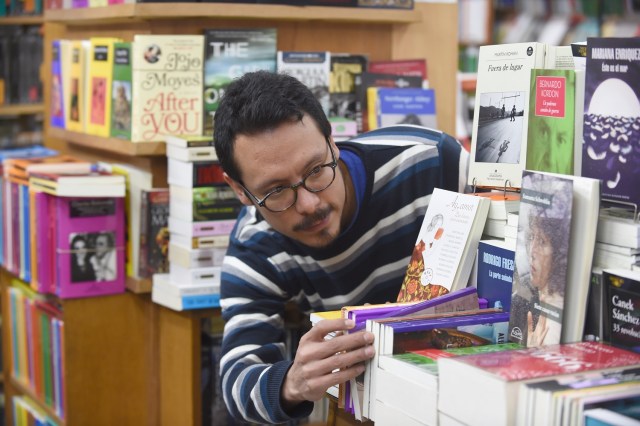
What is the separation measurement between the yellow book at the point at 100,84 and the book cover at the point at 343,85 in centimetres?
77

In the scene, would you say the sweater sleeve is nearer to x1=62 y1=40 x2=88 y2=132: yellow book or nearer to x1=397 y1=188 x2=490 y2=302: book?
x1=397 y1=188 x2=490 y2=302: book

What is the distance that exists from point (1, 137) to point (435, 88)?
10.8ft

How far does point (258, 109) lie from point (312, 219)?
0.26 m

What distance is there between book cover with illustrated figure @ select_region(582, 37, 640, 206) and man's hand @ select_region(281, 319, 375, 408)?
45 centimetres

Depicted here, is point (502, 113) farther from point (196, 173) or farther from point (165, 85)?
point (165, 85)

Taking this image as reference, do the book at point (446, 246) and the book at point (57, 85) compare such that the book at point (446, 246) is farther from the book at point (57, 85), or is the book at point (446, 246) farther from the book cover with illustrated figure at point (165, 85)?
the book at point (57, 85)

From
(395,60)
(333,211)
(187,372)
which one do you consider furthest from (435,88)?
(333,211)

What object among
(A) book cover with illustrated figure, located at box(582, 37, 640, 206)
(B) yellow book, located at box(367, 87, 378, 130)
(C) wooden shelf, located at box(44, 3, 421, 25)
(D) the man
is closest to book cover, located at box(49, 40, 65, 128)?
(C) wooden shelf, located at box(44, 3, 421, 25)

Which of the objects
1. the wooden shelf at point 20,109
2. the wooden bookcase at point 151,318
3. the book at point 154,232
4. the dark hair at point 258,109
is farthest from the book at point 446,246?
the wooden shelf at point 20,109

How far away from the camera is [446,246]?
1.68m

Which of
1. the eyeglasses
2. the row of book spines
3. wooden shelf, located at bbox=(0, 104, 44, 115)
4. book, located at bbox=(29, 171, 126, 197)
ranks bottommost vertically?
the row of book spines

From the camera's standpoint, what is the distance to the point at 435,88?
365 cm

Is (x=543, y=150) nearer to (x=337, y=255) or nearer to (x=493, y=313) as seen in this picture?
(x=493, y=313)

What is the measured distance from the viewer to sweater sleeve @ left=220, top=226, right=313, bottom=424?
1.80 m
